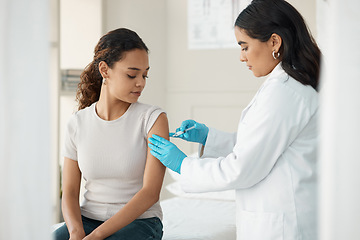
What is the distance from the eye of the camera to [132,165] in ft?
5.02

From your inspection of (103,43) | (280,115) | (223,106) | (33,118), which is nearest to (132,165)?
(103,43)

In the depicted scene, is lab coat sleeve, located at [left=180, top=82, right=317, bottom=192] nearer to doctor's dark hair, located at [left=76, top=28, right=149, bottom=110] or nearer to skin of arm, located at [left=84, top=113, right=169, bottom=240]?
skin of arm, located at [left=84, top=113, right=169, bottom=240]

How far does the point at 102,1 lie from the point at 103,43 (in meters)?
1.90

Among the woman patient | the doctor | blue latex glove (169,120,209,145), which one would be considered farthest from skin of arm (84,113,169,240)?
blue latex glove (169,120,209,145)

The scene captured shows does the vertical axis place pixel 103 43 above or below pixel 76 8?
below

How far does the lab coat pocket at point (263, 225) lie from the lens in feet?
4.17

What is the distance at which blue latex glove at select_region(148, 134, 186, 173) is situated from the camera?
1461 millimetres

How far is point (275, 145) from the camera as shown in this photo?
1.25 metres

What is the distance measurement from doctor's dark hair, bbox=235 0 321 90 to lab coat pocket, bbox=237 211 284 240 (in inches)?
17.4

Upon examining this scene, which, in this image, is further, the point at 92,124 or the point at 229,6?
the point at 229,6

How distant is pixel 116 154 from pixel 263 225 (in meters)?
0.59

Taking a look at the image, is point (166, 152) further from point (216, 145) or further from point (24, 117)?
point (24, 117)

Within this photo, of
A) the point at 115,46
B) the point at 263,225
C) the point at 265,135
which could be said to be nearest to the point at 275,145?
the point at 265,135

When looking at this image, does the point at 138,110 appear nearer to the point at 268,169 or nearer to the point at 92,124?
the point at 92,124
